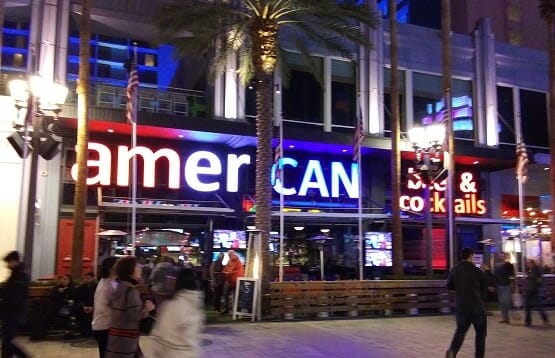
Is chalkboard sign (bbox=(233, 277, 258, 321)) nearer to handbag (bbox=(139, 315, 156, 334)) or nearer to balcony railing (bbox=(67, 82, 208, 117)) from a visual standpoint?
balcony railing (bbox=(67, 82, 208, 117))

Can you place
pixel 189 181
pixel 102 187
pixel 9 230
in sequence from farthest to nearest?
pixel 189 181
pixel 102 187
pixel 9 230

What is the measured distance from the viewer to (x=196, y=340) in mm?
4914

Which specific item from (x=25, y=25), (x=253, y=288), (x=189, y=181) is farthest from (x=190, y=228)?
(x=25, y=25)

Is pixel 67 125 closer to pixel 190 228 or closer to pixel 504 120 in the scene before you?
pixel 190 228

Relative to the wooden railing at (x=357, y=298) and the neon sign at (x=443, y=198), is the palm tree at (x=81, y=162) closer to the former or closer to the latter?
the wooden railing at (x=357, y=298)

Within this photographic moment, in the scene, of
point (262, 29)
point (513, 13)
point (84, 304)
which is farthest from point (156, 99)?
point (513, 13)

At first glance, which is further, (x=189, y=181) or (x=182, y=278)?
(x=189, y=181)

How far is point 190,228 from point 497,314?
1117cm

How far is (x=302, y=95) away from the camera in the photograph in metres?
24.9

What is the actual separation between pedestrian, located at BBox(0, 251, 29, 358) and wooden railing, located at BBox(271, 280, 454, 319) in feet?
26.3

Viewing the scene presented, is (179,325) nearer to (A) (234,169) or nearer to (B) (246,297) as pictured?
(B) (246,297)

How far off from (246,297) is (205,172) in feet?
26.3

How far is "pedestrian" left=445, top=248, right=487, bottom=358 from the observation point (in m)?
8.86

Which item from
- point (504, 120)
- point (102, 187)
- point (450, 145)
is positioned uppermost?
point (504, 120)
